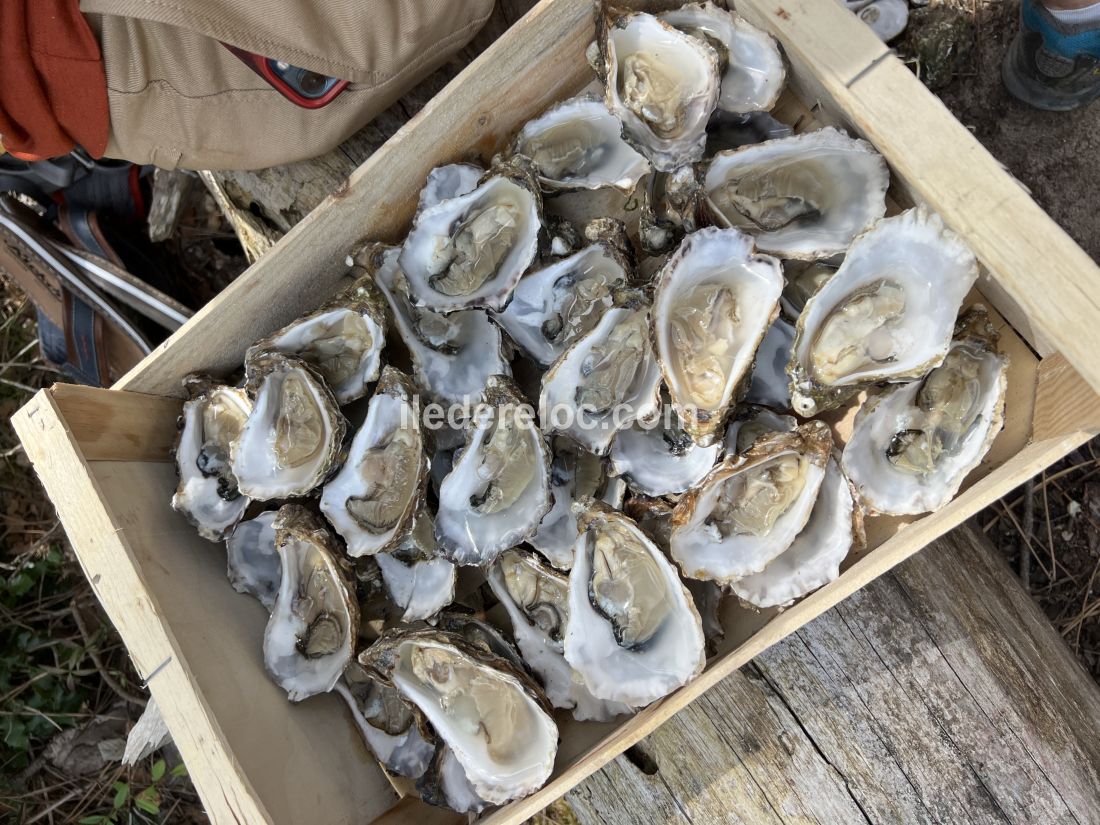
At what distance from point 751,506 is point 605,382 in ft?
1.23

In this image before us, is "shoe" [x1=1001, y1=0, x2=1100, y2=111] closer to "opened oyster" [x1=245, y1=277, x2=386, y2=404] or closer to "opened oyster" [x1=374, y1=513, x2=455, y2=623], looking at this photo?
"opened oyster" [x1=245, y1=277, x2=386, y2=404]

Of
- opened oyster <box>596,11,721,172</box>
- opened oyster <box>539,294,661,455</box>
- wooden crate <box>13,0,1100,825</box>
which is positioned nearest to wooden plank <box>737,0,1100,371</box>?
wooden crate <box>13,0,1100,825</box>

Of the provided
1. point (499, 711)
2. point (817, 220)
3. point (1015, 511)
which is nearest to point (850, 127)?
point (817, 220)

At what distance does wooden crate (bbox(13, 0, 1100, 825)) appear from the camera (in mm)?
1130

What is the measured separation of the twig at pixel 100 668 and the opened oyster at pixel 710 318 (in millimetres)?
2242

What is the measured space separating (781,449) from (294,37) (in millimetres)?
1276

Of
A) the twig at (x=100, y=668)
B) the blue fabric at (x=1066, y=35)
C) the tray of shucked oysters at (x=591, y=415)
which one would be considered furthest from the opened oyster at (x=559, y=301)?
the twig at (x=100, y=668)

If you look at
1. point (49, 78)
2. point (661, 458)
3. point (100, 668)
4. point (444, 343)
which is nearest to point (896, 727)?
point (661, 458)

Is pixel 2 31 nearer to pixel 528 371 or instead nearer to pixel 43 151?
pixel 43 151

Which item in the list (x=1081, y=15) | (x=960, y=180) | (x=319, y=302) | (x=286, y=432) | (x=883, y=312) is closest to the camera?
(x=960, y=180)

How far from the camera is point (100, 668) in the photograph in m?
2.57

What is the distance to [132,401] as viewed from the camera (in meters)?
1.54

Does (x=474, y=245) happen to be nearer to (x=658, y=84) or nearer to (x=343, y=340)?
(x=343, y=340)

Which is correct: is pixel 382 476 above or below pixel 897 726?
above
